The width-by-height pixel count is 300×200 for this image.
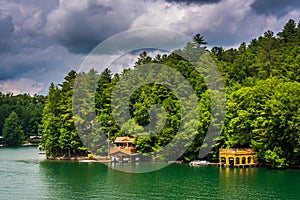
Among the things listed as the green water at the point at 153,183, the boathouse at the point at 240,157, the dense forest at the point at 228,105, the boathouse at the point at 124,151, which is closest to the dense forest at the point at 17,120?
the dense forest at the point at 228,105

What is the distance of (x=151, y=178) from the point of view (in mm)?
35344

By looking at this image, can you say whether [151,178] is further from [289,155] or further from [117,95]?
[117,95]

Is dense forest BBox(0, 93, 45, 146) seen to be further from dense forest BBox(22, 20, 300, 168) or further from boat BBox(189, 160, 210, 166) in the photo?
boat BBox(189, 160, 210, 166)

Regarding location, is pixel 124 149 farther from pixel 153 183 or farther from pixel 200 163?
pixel 153 183

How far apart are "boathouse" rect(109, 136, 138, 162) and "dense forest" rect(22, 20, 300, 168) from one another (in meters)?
0.90

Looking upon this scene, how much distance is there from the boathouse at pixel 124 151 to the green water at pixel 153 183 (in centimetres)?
501

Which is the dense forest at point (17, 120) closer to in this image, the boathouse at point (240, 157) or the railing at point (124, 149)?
the railing at point (124, 149)

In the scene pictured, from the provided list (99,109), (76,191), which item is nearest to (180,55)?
(99,109)

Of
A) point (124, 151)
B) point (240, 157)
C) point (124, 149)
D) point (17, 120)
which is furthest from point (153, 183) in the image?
point (17, 120)

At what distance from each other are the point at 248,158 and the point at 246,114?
3795 millimetres

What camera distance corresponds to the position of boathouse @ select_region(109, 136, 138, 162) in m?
47.9

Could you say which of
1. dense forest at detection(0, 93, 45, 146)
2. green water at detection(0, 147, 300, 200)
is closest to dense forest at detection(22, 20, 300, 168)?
green water at detection(0, 147, 300, 200)

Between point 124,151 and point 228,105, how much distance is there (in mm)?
11895

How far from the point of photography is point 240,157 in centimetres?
4062
